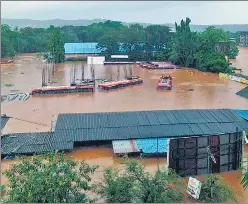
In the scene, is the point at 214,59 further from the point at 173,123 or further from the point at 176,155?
the point at 176,155

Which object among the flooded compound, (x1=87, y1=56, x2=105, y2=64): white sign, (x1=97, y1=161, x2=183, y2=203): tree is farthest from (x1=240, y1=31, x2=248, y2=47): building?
(x1=97, y1=161, x2=183, y2=203): tree

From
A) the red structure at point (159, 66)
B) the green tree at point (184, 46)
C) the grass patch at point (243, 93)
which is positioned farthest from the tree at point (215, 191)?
the green tree at point (184, 46)

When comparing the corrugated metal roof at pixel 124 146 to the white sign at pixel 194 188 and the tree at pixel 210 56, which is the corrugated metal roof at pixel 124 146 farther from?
the tree at pixel 210 56

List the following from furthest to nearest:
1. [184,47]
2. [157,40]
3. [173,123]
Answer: [157,40]
[184,47]
[173,123]

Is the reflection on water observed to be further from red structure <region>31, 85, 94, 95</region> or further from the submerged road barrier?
the submerged road barrier

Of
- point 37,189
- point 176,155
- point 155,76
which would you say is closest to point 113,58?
point 155,76

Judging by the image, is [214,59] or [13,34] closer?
[214,59]
